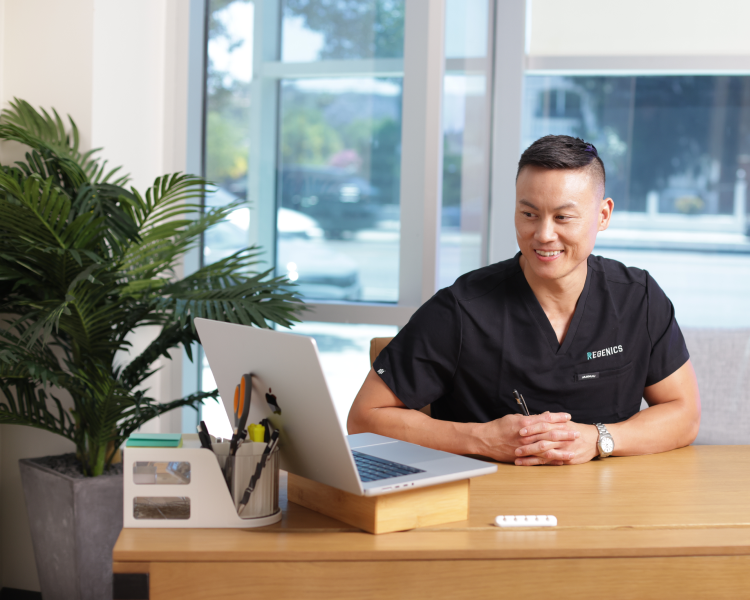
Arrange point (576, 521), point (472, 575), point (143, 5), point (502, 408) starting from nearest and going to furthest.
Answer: point (472, 575) → point (576, 521) → point (502, 408) → point (143, 5)

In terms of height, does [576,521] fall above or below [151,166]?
below

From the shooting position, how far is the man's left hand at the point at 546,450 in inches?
57.2

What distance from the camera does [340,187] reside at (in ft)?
9.96

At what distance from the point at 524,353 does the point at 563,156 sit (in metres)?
0.46

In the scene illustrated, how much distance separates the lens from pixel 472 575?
100 cm

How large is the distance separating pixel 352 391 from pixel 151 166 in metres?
1.25

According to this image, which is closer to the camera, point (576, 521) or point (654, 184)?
point (576, 521)

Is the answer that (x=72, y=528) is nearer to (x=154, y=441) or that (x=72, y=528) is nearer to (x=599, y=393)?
(x=154, y=441)

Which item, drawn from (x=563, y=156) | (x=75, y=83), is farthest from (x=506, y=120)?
(x=75, y=83)

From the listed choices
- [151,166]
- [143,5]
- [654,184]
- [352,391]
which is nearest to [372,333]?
[352,391]

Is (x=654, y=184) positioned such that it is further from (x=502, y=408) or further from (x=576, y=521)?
(x=576, y=521)

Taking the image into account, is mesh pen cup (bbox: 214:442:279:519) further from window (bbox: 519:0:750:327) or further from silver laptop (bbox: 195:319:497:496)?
window (bbox: 519:0:750:327)

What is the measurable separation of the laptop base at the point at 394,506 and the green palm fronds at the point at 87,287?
1.01 meters

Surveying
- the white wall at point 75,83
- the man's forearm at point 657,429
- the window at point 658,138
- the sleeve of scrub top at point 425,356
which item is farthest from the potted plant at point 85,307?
the window at point 658,138
